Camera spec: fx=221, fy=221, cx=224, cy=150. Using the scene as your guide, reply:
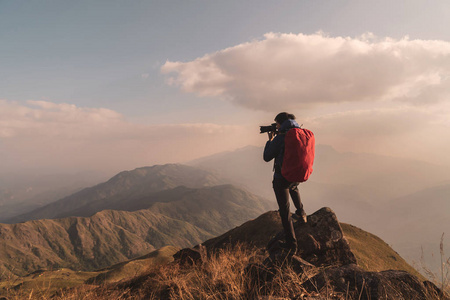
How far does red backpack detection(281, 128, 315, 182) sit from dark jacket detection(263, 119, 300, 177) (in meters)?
0.31

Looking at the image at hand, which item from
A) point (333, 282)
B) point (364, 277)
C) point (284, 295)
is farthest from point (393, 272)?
point (284, 295)

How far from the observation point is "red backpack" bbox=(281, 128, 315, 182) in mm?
5164

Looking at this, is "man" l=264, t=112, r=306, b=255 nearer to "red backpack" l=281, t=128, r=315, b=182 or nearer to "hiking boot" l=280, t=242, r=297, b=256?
"hiking boot" l=280, t=242, r=297, b=256

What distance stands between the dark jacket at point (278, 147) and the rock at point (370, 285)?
96.5 inches

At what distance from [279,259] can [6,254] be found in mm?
268988

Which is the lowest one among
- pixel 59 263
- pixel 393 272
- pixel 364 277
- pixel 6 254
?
pixel 59 263

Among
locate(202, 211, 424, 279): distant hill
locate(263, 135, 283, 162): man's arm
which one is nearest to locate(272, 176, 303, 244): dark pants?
locate(263, 135, 283, 162): man's arm

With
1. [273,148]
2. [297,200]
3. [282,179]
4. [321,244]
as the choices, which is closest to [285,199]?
[282,179]

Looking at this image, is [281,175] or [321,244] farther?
[321,244]

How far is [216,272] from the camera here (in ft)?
15.9

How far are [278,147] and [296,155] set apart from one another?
1.87 ft

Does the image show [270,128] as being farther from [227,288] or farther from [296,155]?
[227,288]

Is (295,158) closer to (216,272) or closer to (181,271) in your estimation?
(216,272)

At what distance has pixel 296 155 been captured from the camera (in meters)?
5.18
